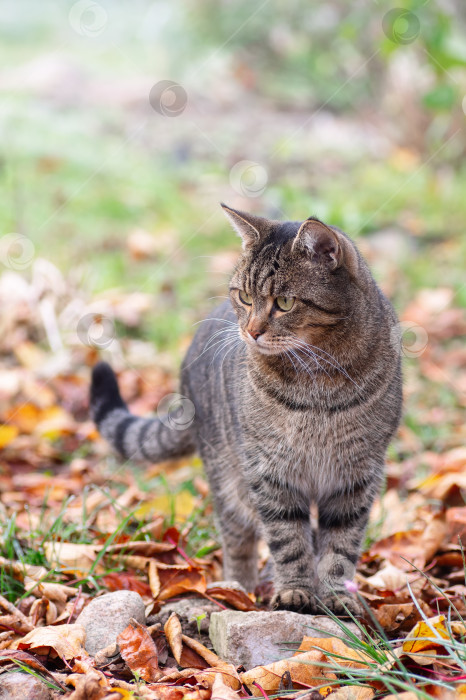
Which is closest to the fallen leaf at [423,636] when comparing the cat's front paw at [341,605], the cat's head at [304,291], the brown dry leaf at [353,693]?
the brown dry leaf at [353,693]

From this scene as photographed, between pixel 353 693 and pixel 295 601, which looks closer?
pixel 353 693

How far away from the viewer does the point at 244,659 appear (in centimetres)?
175

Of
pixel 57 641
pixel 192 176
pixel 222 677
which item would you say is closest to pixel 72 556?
pixel 57 641

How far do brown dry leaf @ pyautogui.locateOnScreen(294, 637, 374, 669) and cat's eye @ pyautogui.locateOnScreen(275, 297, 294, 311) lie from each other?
2.78ft

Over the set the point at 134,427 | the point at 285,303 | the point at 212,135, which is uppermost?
the point at 212,135

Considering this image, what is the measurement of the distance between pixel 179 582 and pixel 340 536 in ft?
1.55

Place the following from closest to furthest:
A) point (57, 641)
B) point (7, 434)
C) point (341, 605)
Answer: point (57, 641), point (341, 605), point (7, 434)

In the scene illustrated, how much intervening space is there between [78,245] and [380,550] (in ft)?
11.1

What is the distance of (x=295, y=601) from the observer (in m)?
2.04

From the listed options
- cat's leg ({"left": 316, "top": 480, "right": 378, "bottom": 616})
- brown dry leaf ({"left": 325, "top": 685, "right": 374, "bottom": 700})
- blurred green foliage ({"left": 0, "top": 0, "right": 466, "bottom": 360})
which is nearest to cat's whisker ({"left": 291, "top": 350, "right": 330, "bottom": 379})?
cat's leg ({"left": 316, "top": 480, "right": 378, "bottom": 616})

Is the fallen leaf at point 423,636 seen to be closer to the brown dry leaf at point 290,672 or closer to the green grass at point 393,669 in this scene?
the green grass at point 393,669

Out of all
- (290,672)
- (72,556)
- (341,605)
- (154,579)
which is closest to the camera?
(290,672)

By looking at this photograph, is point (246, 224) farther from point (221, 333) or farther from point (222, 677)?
point (222, 677)

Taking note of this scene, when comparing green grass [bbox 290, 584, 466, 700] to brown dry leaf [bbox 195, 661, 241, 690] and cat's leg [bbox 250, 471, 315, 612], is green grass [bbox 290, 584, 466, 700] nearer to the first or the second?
brown dry leaf [bbox 195, 661, 241, 690]
